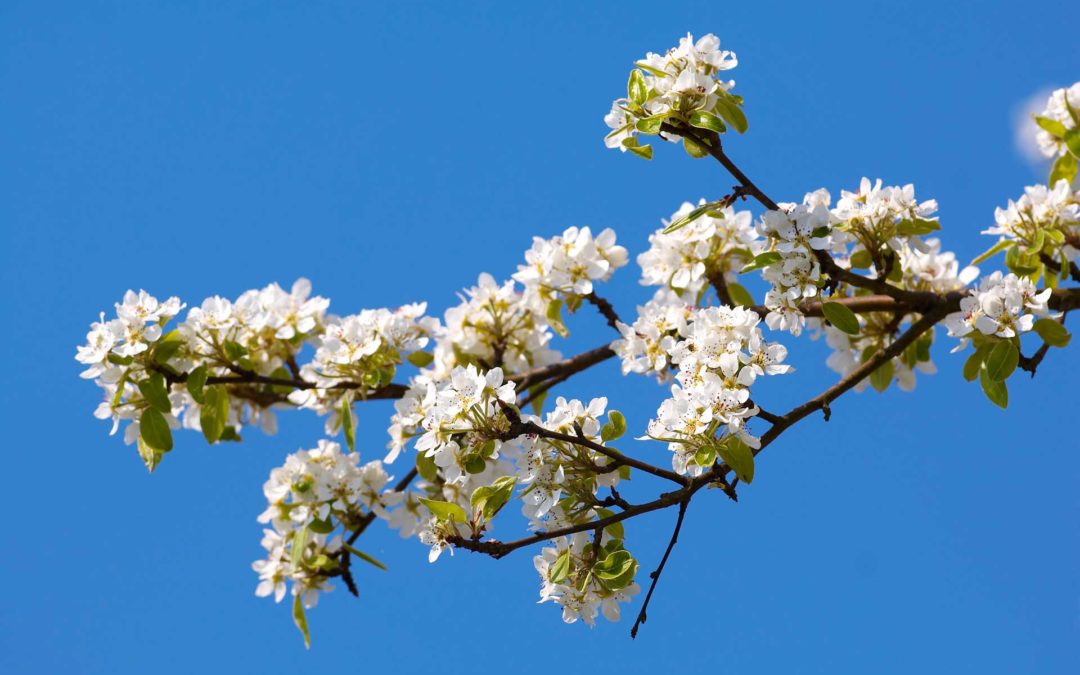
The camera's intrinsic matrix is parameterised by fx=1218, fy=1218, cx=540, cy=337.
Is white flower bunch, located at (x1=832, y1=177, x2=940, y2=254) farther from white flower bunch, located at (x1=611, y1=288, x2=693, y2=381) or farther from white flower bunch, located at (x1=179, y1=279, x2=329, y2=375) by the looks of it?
white flower bunch, located at (x1=179, y1=279, x2=329, y2=375)

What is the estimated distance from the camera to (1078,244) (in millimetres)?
2977

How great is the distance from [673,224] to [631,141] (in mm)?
225

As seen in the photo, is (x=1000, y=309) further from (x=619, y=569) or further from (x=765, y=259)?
(x=619, y=569)

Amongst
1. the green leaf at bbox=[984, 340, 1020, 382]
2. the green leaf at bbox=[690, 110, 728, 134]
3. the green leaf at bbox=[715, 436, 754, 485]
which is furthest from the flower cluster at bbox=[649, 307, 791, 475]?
the green leaf at bbox=[984, 340, 1020, 382]

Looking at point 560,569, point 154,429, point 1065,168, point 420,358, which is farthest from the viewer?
point 420,358

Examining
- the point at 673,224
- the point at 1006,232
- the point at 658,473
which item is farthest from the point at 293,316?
the point at 1006,232

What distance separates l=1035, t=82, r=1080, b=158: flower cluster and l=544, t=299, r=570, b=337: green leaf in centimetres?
134

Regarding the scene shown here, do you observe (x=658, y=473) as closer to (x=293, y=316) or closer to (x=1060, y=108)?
(x=293, y=316)

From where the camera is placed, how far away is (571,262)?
3.12 meters

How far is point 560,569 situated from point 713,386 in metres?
0.48

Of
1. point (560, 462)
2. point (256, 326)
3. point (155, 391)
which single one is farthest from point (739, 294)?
point (155, 391)

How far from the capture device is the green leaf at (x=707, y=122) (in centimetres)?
250

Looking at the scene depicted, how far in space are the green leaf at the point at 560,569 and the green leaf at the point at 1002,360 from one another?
3.24 ft

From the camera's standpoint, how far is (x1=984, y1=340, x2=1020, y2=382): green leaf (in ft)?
8.47
